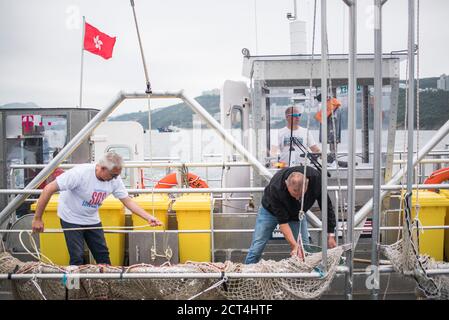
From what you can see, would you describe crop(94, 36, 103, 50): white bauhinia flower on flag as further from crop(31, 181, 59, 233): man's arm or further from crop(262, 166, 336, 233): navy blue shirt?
crop(262, 166, 336, 233): navy blue shirt

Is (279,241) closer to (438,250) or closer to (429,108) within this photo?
(438,250)

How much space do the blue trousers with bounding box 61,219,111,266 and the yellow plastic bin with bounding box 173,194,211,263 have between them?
3.09 ft

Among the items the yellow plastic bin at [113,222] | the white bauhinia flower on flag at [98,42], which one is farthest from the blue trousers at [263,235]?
the white bauhinia flower on flag at [98,42]

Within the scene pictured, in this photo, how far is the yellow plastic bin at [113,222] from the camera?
5031mm

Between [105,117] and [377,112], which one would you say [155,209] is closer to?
[105,117]

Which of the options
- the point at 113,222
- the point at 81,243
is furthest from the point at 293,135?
the point at 81,243

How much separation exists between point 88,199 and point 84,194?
0.07 m

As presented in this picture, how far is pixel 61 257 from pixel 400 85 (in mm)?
5073

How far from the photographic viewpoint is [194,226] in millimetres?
4996

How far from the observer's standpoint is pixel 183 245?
16.5ft

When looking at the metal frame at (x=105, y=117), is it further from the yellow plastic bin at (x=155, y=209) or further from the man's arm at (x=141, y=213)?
the yellow plastic bin at (x=155, y=209)

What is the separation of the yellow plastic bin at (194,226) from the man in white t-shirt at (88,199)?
696mm

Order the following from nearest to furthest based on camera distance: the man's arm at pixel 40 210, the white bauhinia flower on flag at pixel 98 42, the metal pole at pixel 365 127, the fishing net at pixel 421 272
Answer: the fishing net at pixel 421 272
the man's arm at pixel 40 210
the metal pole at pixel 365 127
the white bauhinia flower on flag at pixel 98 42
